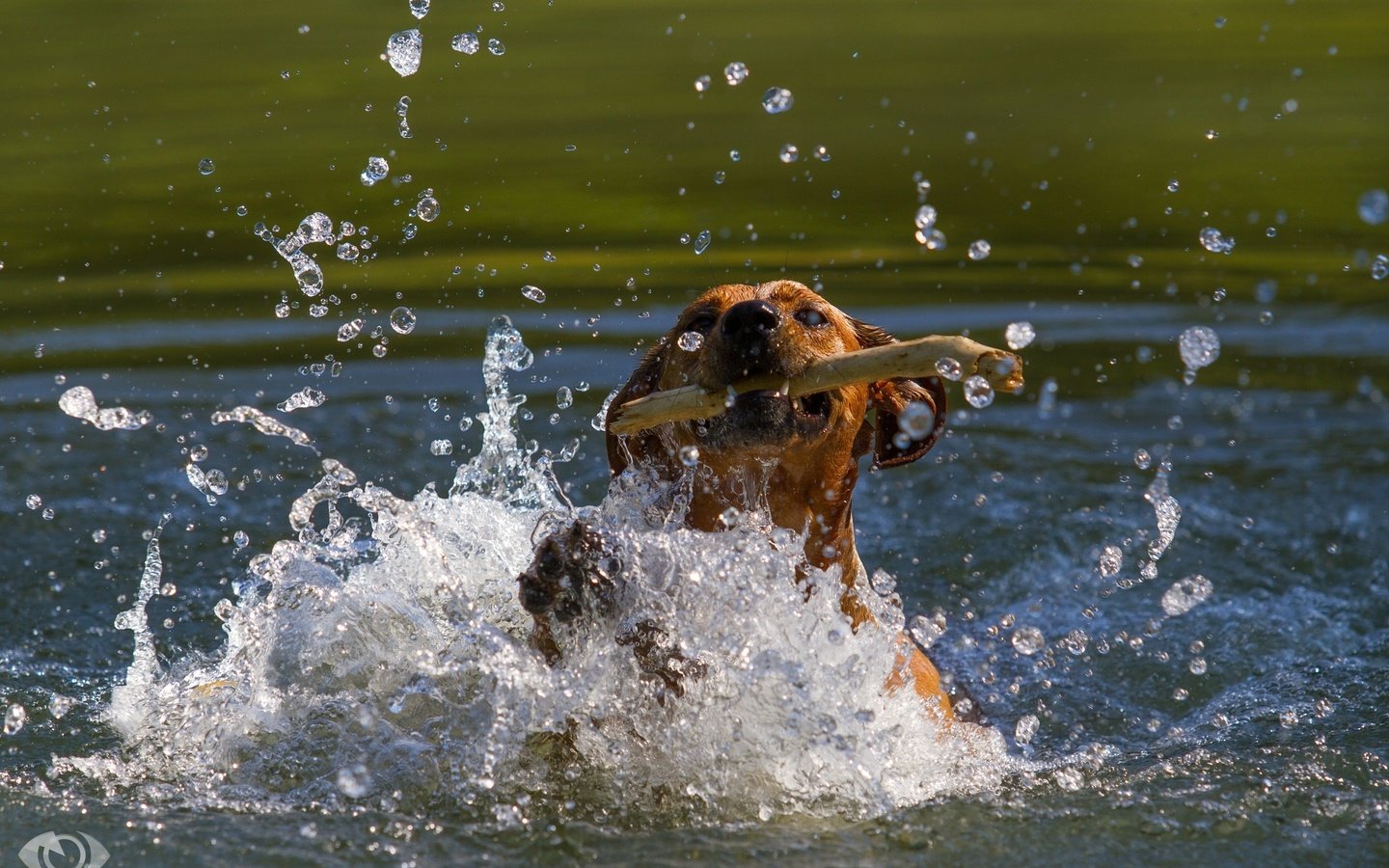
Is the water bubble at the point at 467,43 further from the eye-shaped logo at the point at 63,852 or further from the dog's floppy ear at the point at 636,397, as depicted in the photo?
the eye-shaped logo at the point at 63,852

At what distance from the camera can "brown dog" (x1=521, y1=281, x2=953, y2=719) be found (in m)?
3.29

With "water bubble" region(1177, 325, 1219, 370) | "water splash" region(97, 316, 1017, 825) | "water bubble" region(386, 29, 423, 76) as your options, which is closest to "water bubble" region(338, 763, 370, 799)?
"water splash" region(97, 316, 1017, 825)

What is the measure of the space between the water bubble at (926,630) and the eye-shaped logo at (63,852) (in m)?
2.48

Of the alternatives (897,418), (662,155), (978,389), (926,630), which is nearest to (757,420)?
(978,389)

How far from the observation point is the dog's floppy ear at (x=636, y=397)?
3.72 metres

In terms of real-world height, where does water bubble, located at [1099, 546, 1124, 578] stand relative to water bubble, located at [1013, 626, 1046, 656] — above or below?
above

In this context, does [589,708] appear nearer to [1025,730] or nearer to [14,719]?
[1025,730]

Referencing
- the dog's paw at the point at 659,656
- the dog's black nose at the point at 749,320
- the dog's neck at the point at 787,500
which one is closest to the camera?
the dog's black nose at the point at 749,320

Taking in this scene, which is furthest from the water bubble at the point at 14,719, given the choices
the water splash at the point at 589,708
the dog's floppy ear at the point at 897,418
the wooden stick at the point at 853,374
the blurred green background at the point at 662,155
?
the blurred green background at the point at 662,155

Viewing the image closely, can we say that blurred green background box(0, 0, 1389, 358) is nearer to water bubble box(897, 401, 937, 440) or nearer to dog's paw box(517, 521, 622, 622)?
water bubble box(897, 401, 937, 440)

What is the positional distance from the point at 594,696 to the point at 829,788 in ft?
1.72

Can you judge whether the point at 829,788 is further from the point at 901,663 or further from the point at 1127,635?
the point at 1127,635

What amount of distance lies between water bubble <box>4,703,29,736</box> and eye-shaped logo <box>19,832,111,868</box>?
0.78 m

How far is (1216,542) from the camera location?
5781 mm
